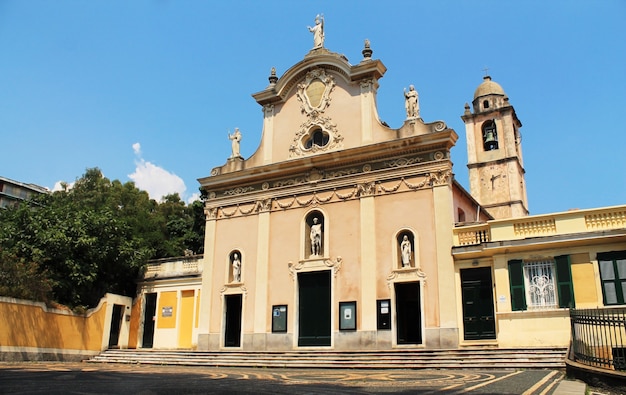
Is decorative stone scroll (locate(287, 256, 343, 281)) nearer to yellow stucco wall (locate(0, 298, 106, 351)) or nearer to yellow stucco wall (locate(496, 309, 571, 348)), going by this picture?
yellow stucco wall (locate(496, 309, 571, 348))

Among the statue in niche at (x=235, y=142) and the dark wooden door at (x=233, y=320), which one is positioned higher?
the statue in niche at (x=235, y=142)

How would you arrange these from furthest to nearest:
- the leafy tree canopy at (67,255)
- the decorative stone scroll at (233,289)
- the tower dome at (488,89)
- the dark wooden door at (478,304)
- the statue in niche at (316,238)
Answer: the tower dome at (488,89)
the decorative stone scroll at (233,289)
the statue in niche at (316,238)
the leafy tree canopy at (67,255)
the dark wooden door at (478,304)

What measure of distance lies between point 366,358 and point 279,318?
535 centimetres

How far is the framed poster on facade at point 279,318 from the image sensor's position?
2222cm

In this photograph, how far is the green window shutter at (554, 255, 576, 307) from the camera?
17.0 m

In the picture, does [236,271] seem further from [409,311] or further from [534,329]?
[534,329]

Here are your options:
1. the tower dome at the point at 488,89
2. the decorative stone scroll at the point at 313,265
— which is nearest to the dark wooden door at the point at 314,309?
the decorative stone scroll at the point at 313,265

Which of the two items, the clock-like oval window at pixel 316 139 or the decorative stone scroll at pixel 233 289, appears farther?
the clock-like oval window at pixel 316 139

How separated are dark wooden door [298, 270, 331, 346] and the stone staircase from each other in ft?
4.49

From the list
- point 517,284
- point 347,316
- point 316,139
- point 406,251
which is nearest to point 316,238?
Result: point 347,316

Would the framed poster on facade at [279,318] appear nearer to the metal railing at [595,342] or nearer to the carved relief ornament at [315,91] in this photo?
the carved relief ornament at [315,91]

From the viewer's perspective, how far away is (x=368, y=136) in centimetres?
2266

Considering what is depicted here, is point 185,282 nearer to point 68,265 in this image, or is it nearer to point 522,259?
point 68,265

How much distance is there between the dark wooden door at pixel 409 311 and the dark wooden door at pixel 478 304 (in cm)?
184
